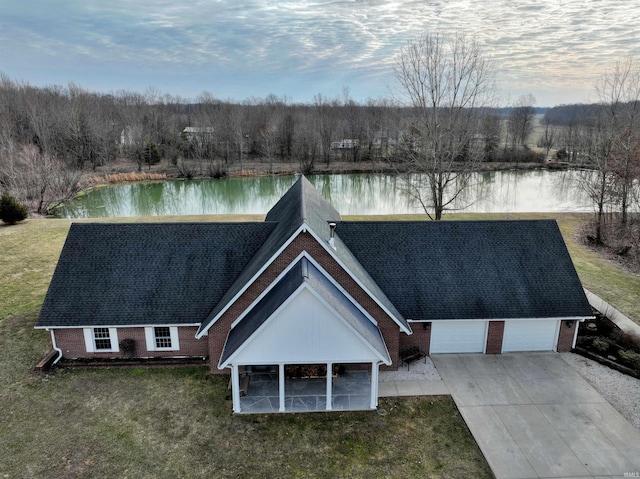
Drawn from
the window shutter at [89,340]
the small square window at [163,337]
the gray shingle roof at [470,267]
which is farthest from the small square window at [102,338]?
the gray shingle roof at [470,267]

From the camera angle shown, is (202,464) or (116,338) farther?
(116,338)

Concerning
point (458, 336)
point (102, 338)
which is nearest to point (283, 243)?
point (458, 336)

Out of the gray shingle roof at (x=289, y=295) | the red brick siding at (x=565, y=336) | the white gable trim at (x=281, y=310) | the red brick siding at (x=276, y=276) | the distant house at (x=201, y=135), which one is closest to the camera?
the white gable trim at (x=281, y=310)

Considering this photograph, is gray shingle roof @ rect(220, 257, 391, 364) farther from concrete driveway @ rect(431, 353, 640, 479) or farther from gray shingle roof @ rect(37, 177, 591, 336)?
concrete driveway @ rect(431, 353, 640, 479)

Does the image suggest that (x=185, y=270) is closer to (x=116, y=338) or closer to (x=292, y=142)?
(x=116, y=338)

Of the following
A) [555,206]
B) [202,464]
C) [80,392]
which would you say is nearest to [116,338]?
[80,392]

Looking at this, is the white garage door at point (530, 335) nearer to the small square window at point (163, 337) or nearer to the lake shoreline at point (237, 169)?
the small square window at point (163, 337)
